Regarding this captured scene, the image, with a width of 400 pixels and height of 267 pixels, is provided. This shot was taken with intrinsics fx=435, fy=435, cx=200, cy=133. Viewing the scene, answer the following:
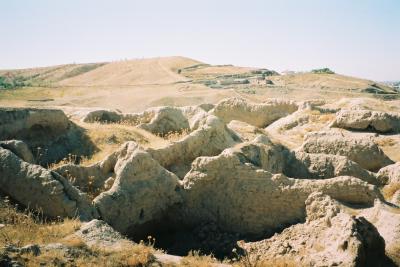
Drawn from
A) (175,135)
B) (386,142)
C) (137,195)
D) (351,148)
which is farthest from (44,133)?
(386,142)

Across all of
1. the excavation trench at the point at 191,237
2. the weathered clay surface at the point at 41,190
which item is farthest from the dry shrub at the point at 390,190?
the weathered clay surface at the point at 41,190

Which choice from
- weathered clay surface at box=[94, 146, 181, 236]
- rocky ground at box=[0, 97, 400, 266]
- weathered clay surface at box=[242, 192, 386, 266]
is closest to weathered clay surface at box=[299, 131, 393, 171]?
rocky ground at box=[0, 97, 400, 266]

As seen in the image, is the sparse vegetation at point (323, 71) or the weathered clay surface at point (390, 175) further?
the sparse vegetation at point (323, 71)

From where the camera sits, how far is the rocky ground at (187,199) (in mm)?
7426

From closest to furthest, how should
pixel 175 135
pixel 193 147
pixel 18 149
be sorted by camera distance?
pixel 18 149
pixel 193 147
pixel 175 135

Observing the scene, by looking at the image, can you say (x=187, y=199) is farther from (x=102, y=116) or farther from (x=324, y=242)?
(x=102, y=116)

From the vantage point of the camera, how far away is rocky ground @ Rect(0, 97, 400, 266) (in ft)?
24.4

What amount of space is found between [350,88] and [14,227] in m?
74.6

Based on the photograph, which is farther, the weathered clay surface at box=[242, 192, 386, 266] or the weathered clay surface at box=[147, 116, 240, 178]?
the weathered clay surface at box=[147, 116, 240, 178]

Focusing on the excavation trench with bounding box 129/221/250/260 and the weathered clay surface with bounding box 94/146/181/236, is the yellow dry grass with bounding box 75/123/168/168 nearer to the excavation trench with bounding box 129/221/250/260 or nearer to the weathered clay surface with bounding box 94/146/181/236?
the weathered clay surface with bounding box 94/146/181/236

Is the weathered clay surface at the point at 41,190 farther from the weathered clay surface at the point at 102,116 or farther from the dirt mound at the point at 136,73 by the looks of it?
the dirt mound at the point at 136,73

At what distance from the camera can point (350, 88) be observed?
75438 mm

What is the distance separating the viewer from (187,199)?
10.6 meters

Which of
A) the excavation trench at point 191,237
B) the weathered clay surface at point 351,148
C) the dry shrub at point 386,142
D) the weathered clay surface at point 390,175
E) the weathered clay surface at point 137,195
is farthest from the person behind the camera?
the dry shrub at point 386,142
